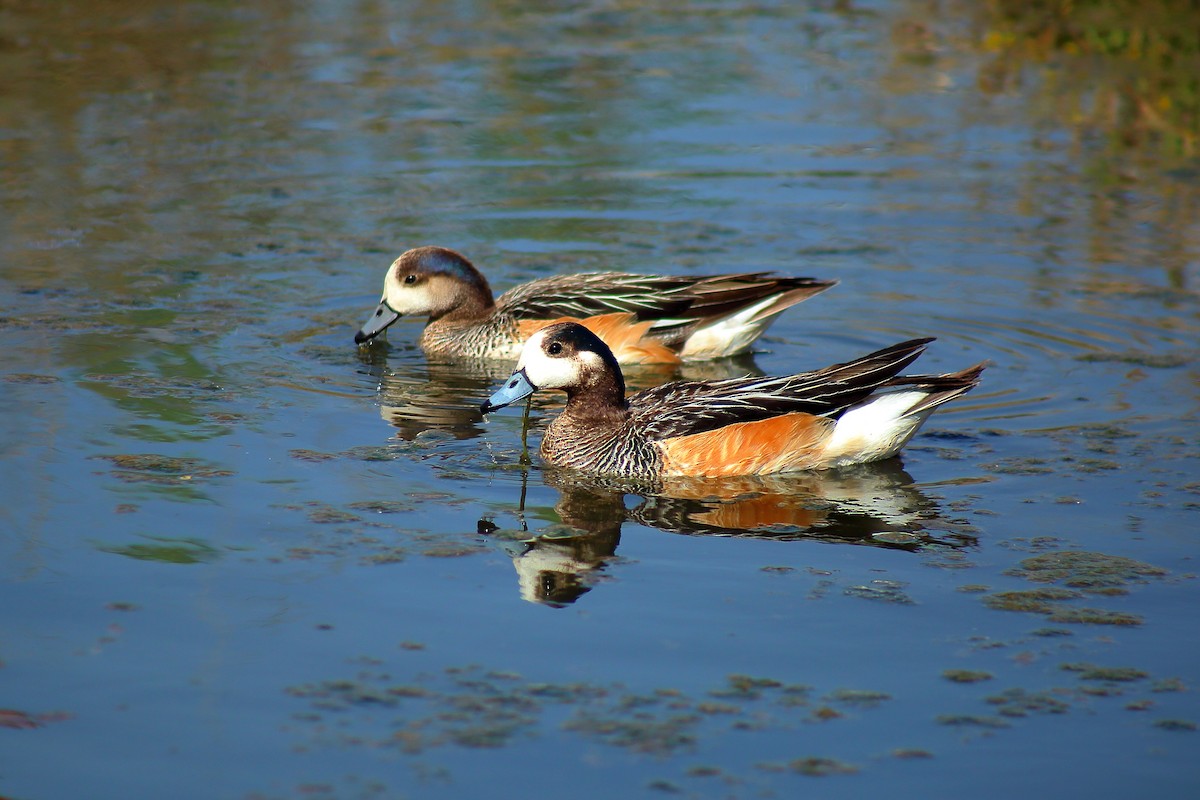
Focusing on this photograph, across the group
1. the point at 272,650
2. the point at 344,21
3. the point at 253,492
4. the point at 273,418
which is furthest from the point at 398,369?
the point at 344,21

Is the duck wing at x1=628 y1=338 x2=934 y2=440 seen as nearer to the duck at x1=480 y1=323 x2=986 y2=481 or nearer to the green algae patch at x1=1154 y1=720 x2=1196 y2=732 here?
the duck at x1=480 y1=323 x2=986 y2=481

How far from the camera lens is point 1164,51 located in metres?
17.1

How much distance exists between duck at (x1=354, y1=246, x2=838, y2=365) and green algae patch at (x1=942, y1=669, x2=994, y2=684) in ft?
16.0

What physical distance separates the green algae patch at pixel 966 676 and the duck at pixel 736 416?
2.67 meters

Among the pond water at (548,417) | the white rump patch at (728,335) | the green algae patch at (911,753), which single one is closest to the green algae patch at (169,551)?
the pond water at (548,417)

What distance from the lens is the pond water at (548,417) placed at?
5375mm

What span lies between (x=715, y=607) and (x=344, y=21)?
14530mm

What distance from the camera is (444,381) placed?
10391mm

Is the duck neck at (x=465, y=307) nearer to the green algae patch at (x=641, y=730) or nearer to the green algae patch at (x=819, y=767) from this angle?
the green algae patch at (x=641, y=730)

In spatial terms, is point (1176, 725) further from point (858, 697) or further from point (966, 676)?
point (858, 697)

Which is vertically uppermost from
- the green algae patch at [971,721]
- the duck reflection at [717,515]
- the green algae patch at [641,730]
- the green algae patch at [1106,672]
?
the duck reflection at [717,515]

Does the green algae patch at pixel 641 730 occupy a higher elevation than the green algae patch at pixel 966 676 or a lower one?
lower

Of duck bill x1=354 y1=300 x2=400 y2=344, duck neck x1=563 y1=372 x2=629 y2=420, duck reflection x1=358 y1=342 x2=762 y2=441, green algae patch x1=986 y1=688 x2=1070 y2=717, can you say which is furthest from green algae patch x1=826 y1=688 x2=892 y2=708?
duck bill x1=354 y1=300 x2=400 y2=344

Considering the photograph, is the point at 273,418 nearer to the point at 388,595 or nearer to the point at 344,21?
the point at 388,595
